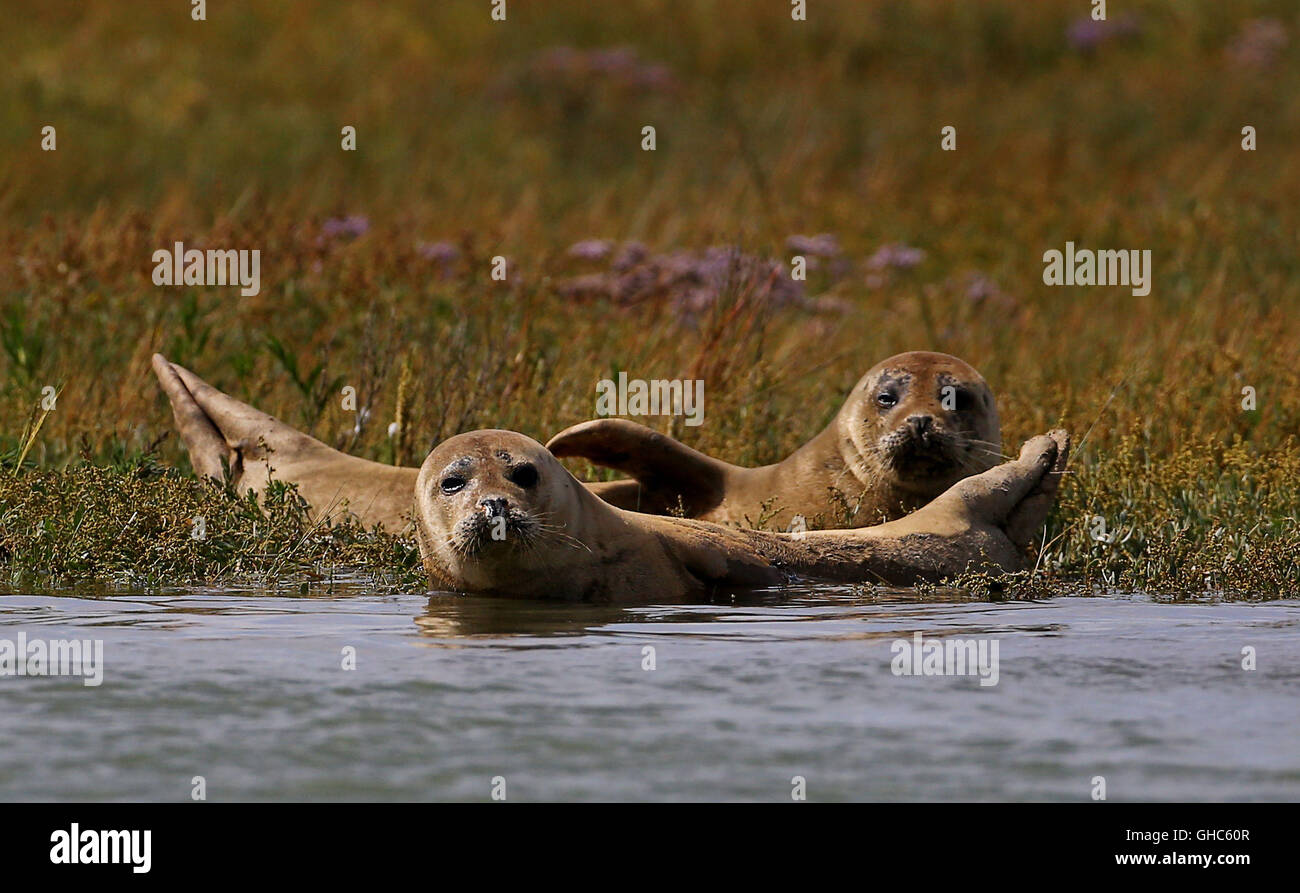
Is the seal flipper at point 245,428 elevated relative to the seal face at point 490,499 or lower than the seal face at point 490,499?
elevated

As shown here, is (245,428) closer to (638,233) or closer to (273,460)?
(273,460)

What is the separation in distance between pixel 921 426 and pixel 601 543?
1.84m

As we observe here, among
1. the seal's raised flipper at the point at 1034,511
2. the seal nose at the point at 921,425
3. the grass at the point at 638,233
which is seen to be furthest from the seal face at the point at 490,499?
the seal's raised flipper at the point at 1034,511

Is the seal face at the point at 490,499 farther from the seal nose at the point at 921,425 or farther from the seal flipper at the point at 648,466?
the seal nose at the point at 921,425

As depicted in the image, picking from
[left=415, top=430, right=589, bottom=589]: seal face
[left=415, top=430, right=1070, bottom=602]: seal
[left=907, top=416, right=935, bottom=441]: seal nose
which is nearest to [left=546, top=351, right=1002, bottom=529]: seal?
[left=907, top=416, right=935, bottom=441]: seal nose

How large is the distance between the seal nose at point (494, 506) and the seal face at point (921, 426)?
2.34 m

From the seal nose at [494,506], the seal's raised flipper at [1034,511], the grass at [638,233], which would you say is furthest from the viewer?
the grass at [638,233]

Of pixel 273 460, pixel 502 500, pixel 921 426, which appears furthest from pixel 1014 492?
pixel 273 460

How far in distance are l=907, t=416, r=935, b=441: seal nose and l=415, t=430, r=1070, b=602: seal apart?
43 centimetres

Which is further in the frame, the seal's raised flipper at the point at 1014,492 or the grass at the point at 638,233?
the grass at the point at 638,233

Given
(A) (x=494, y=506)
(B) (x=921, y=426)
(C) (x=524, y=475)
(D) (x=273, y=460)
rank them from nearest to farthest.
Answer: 1. (A) (x=494, y=506)
2. (C) (x=524, y=475)
3. (B) (x=921, y=426)
4. (D) (x=273, y=460)

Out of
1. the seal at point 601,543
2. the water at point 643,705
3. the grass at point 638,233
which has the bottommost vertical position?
the water at point 643,705

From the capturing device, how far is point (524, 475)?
7754mm

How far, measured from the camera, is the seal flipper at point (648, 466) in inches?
359
